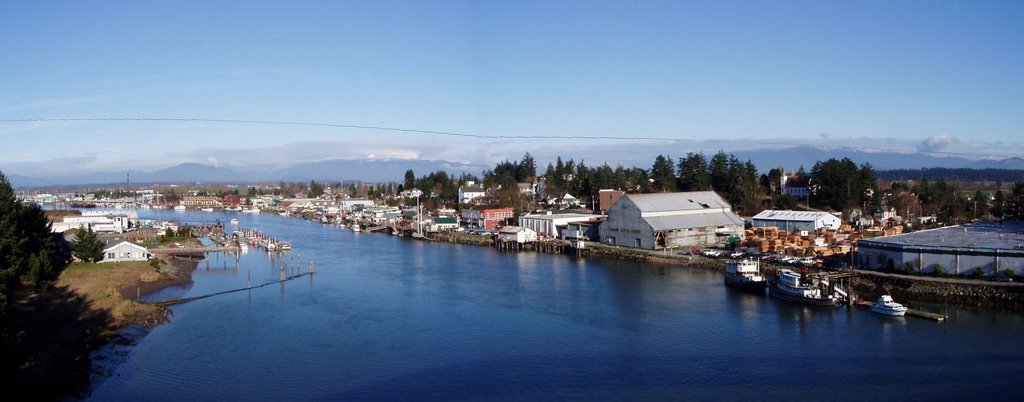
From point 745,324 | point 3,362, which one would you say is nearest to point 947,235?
point 745,324

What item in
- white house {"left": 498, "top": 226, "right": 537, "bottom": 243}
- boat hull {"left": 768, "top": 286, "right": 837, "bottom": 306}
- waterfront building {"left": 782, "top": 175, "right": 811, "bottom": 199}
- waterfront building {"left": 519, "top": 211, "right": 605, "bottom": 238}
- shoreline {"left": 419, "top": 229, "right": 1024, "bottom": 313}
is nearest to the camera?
shoreline {"left": 419, "top": 229, "right": 1024, "bottom": 313}

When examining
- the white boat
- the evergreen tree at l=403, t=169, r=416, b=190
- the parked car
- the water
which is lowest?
the water

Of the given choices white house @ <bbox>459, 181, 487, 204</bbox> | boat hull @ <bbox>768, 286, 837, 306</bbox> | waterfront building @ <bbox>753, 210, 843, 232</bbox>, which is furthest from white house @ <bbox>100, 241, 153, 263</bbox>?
white house @ <bbox>459, 181, 487, 204</bbox>

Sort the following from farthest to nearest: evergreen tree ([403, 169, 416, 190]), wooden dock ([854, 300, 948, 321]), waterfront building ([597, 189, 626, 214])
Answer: evergreen tree ([403, 169, 416, 190]) < waterfront building ([597, 189, 626, 214]) < wooden dock ([854, 300, 948, 321])

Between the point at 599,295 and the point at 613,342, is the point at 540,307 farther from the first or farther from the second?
the point at 613,342

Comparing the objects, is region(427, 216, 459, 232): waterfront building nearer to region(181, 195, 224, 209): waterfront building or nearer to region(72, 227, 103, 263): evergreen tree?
region(72, 227, 103, 263): evergreen tree

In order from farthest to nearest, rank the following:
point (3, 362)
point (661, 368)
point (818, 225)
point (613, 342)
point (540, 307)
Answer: point (818, 225) < point (540, 307) < point (613, 342) < point (661, 368) < point (3, 362)

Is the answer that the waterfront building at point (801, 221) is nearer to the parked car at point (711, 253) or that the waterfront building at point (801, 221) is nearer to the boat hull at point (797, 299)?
the parked car at point (711, 253)
